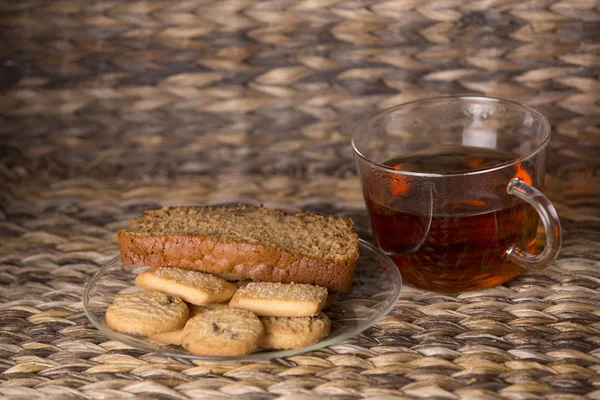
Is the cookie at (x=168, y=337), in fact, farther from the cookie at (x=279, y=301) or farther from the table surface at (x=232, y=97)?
the table surface at (x=232, y=97)

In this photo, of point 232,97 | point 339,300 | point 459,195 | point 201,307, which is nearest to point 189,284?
point 201,307

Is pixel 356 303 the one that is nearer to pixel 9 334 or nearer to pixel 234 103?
pixel 9 334

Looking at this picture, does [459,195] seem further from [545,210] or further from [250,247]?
[250,247]

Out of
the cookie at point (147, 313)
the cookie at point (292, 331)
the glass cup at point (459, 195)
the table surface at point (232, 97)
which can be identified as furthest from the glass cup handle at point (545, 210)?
the cookie at point (147, 313)

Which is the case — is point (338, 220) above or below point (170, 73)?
below

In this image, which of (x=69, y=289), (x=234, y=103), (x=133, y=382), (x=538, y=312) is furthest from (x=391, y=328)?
(x=234, y=103)

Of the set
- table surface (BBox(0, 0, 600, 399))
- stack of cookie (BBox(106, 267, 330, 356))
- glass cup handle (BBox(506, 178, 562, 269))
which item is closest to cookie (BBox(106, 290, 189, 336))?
stack of cookie (BBox(106, 267, 330, 356))

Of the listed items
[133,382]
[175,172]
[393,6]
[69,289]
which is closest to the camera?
[133,382]
